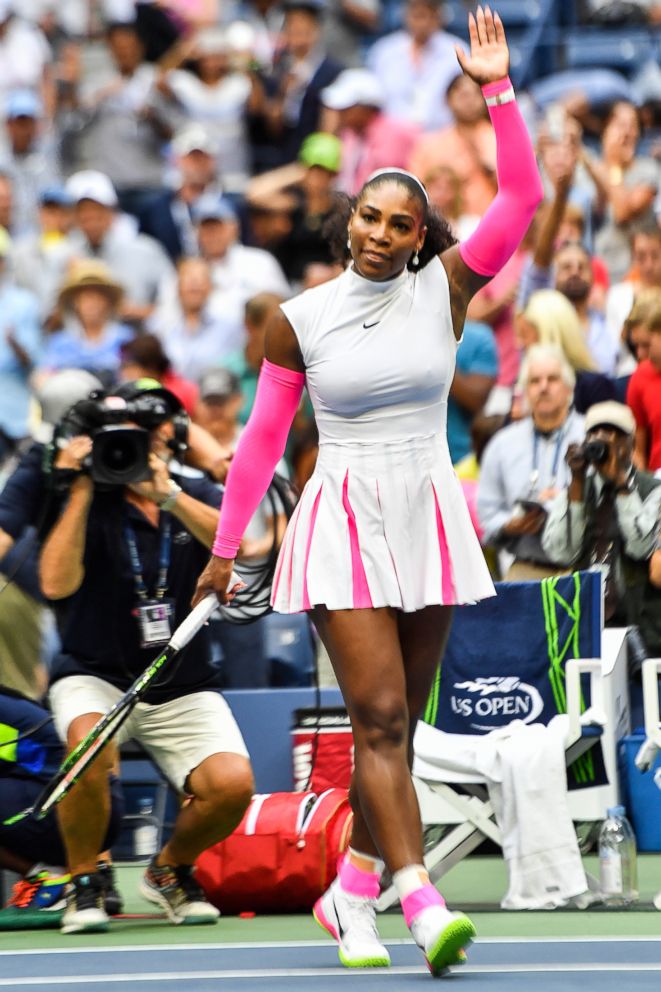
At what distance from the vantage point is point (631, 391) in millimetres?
8828

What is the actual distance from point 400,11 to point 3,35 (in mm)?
2973

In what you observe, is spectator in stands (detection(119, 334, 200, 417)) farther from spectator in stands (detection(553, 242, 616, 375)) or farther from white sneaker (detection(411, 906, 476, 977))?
white sneaker (detection(411, 906, 476, 977))

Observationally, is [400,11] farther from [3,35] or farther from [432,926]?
[432,926]

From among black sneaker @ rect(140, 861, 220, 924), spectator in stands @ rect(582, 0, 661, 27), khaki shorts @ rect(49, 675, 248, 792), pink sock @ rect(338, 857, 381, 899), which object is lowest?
black sneaker @ rect(140, 861, 220, 924)

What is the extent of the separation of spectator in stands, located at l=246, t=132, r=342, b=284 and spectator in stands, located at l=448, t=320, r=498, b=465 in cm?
238

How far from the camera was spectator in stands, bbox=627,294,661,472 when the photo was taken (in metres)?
8.65

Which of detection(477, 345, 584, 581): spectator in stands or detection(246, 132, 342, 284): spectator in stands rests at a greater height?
detection(246, 132, 342, 284): spectator in stands

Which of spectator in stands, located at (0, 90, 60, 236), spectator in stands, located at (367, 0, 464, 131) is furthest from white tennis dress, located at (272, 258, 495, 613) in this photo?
spectator in stands, located at (0, 90, 60, 236)

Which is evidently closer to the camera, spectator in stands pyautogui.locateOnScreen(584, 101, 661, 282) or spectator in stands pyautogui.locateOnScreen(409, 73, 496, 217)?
spectator in stands pyautogui.locateOnScreen(584, 101, 661, 282)

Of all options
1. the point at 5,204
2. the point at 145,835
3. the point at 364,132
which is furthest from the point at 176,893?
the point at 5,204

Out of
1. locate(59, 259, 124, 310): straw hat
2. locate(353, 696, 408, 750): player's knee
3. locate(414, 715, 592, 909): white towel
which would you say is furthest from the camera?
locate(59, 259, 124, 310): straw hat

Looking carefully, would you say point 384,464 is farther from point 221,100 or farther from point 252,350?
point 221,100

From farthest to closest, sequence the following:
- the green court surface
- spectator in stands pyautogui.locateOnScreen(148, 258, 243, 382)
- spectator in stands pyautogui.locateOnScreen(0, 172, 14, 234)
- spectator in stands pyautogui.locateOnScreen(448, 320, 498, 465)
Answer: spectator in stands pyautogui.locateOnScreen(0, 172, 14, 234) < spectator in stands pyautogui.locateOnScreen(148, 258, 243, 382) < spectator in stands pyautogui.locateOnScreen(448, 320, 498, 465) < the green court surface

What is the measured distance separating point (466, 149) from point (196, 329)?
1.97 meters
